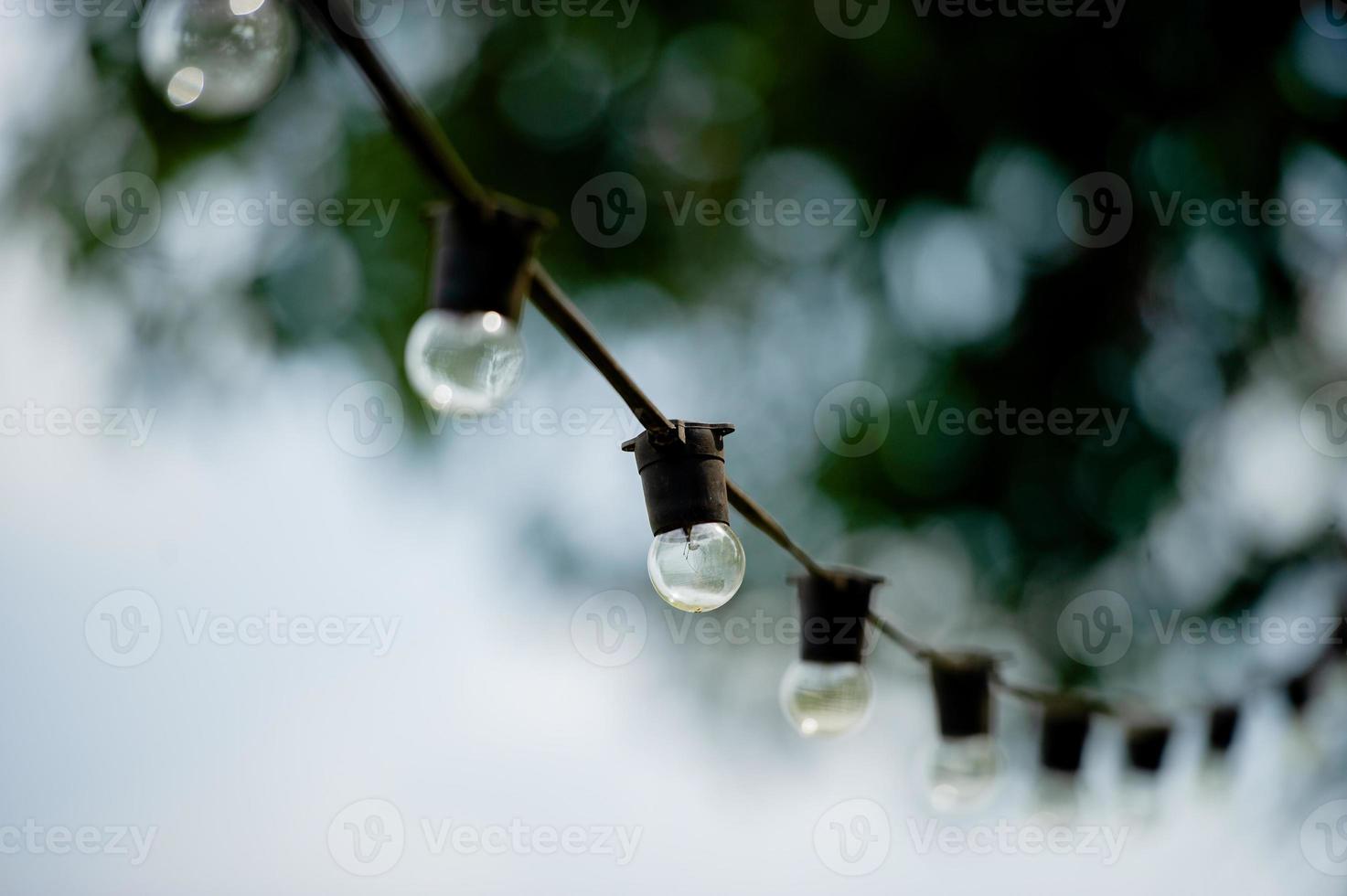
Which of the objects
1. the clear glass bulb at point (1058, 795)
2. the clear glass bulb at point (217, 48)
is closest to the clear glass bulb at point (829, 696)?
the clear glass bulb at point (1058, 795)

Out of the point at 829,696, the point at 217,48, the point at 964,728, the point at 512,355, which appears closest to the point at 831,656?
A: the point at 829,696

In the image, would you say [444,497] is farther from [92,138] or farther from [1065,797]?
[1065,797]

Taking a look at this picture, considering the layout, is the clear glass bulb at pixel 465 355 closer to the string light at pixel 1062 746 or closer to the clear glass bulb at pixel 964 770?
the clear glass bulb at pixel 964 770

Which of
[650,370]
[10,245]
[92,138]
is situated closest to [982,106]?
[650,370]

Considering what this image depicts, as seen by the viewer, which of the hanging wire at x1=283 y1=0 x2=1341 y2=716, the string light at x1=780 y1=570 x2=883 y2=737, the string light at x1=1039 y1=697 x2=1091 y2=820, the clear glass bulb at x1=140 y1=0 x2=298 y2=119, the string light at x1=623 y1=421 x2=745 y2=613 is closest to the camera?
the hanging wire at x1=283 y1=0 x2=1341 y2=716

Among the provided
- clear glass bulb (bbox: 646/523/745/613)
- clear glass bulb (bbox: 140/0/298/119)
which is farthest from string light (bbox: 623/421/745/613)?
clear glass bulb (bbox: 140/0/298/119)

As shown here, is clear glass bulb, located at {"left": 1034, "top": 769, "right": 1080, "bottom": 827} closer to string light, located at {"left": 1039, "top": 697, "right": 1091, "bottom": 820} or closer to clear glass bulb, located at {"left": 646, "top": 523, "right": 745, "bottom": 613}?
string light, located at {"left": 1039, "top": 697, "right": 1091, "bottom": 820}
